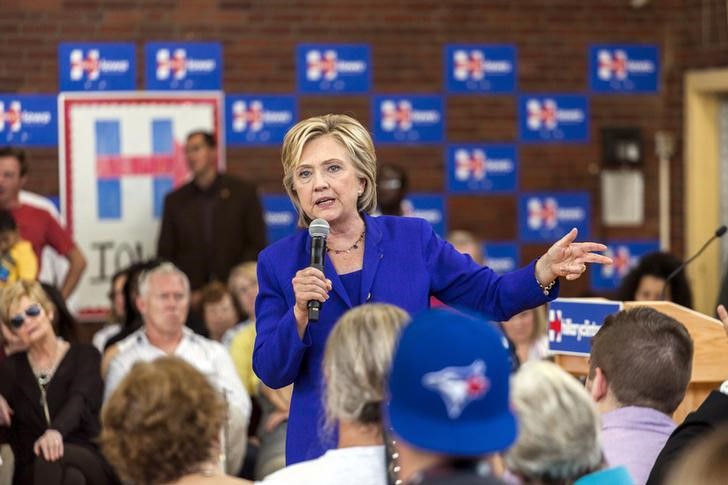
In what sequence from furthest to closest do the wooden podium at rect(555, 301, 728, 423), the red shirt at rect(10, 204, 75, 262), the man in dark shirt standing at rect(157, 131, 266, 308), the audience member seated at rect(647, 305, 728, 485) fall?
the man in dark shirt standing at rect(157, 131, 266, 308), the red shirt at rect(10, 204, 75, 262), the wooden podium at rect(555, 301, 728, 423), the audience member seated at rect(647, 305, 728, 485)

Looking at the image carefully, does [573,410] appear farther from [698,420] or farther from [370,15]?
[370,15]

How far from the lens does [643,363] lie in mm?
3354

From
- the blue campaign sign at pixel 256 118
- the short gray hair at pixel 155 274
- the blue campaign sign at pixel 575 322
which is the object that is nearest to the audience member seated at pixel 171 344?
the short gray hair at pixel 155 274

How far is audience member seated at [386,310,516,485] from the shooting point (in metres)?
1.91

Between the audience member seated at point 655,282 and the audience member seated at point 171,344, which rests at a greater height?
the audience member seated at point 655,282

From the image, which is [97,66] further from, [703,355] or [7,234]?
[703,355]

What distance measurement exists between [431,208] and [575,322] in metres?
5.39

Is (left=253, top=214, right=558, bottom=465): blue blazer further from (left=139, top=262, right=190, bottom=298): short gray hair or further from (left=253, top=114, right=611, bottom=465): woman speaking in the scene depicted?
(left=139, top=262, right=190, bottom=298): short gray hair

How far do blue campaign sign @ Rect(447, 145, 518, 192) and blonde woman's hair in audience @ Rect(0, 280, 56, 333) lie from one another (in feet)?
13.9

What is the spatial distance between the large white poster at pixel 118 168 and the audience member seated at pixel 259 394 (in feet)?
5.43

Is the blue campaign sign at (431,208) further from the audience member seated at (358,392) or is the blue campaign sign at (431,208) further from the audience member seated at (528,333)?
the audience member seated at (358,392)

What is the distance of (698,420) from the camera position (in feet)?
10.7

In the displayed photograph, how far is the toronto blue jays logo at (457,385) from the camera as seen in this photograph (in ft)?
6.28

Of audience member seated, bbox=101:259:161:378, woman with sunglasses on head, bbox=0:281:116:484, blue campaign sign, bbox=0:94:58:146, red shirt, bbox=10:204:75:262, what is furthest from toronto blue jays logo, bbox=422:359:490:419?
blue campaign sign, bbox=0:94:58:146
